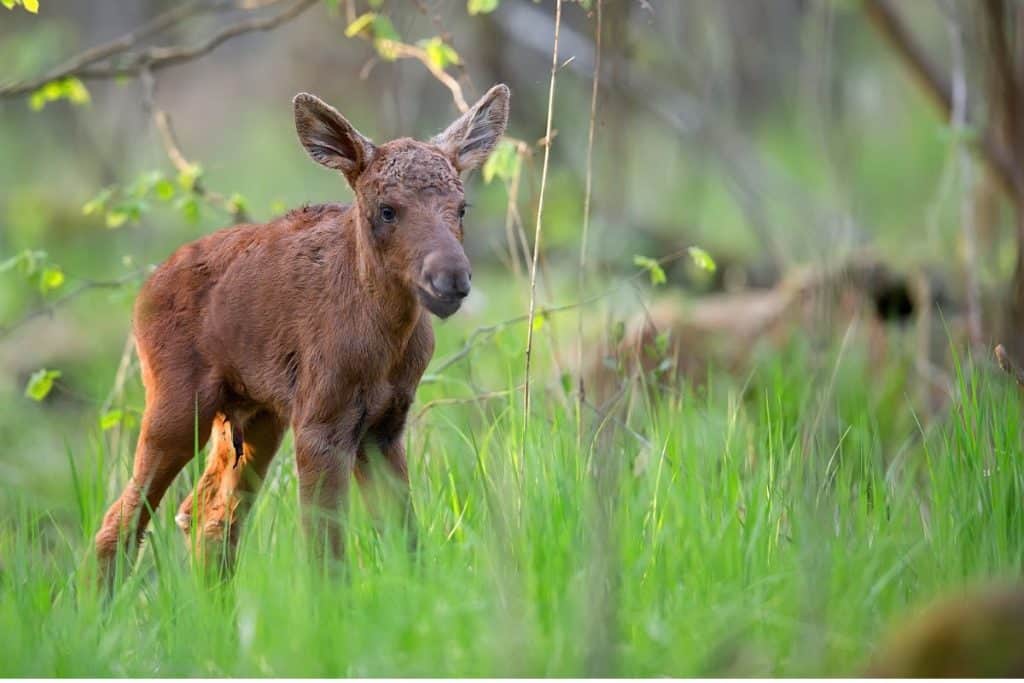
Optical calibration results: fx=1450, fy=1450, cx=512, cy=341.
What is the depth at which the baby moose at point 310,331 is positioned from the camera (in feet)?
17.9

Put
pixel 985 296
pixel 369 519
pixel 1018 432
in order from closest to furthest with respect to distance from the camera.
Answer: pixel 369 519 < pixel 1018 432 < pixel 985 296

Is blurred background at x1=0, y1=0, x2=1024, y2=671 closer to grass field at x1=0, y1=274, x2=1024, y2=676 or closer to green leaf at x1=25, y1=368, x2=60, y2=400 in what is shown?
green leaf at x1=25, y1=368, x2=60, y2=400

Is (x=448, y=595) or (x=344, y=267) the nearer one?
(x=448, y=595)

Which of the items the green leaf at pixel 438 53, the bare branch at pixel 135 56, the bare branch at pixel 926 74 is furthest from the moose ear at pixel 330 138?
the bare branch at pixel 926 74

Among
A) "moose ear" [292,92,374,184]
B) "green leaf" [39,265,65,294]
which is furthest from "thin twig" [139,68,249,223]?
"moose ear" [292,92,374,184]

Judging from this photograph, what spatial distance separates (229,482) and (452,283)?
1.73m

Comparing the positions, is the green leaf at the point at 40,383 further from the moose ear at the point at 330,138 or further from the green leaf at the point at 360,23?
the green leaf at the point at 360,23

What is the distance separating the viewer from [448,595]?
4.63 meters

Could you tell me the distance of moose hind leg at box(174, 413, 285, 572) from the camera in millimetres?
6078

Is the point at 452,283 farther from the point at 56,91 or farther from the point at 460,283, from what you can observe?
the point at 56,91

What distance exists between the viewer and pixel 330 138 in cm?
572

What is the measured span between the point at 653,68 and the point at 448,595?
11577mm

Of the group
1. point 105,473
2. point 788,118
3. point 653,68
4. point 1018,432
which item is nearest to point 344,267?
point 105,473

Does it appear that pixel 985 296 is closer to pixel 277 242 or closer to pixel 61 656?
pixel 277 242
